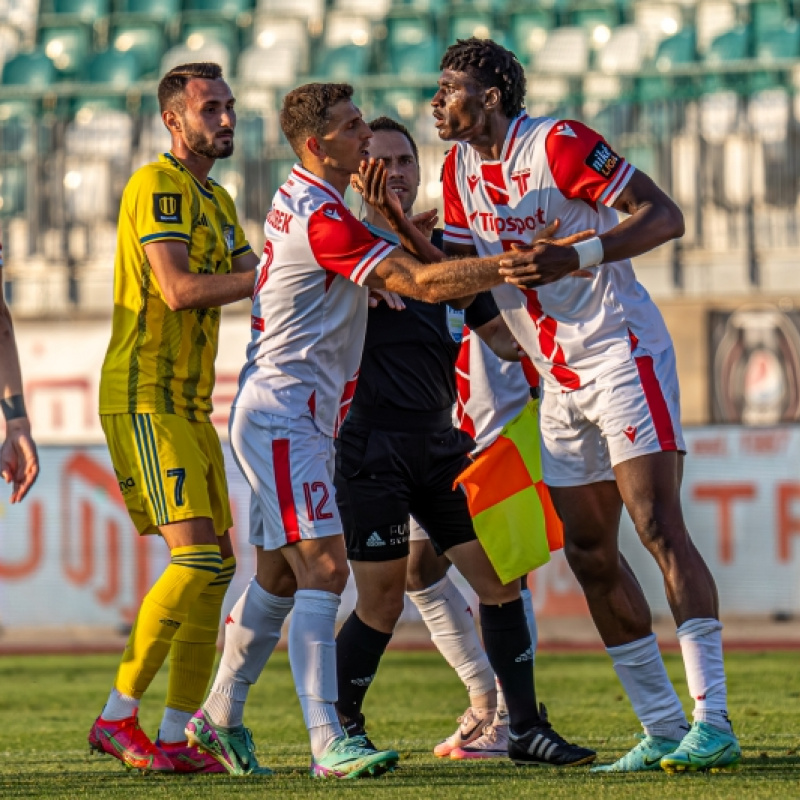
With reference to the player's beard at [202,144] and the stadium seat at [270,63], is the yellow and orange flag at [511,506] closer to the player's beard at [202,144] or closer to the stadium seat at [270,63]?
the player's beard at [202,144]

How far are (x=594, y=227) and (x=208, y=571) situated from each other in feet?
6.16

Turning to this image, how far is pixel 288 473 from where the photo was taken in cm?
530

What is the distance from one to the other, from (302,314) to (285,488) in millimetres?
617

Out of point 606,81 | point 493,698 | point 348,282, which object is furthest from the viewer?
point 606,81

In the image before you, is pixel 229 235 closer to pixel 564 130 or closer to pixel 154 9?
pixel 564 130

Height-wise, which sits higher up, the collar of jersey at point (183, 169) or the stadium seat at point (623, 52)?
the stadium seat at point (623, 52)

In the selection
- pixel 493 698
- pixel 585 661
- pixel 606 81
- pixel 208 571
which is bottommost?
pixel 585 661

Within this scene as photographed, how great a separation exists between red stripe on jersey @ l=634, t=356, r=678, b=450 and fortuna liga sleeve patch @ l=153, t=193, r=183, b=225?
5.91 ft

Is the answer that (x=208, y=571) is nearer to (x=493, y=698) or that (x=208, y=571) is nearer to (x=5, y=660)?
(x=493, y=698)

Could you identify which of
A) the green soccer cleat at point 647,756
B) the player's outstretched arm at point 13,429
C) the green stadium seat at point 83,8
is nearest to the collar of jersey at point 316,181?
the player's outstretched arm at point 13,429

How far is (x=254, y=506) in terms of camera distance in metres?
5.57

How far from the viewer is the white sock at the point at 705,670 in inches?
199

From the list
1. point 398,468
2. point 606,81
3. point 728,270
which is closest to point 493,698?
point 398,468

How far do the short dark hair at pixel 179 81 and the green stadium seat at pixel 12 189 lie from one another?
11.8 meters
